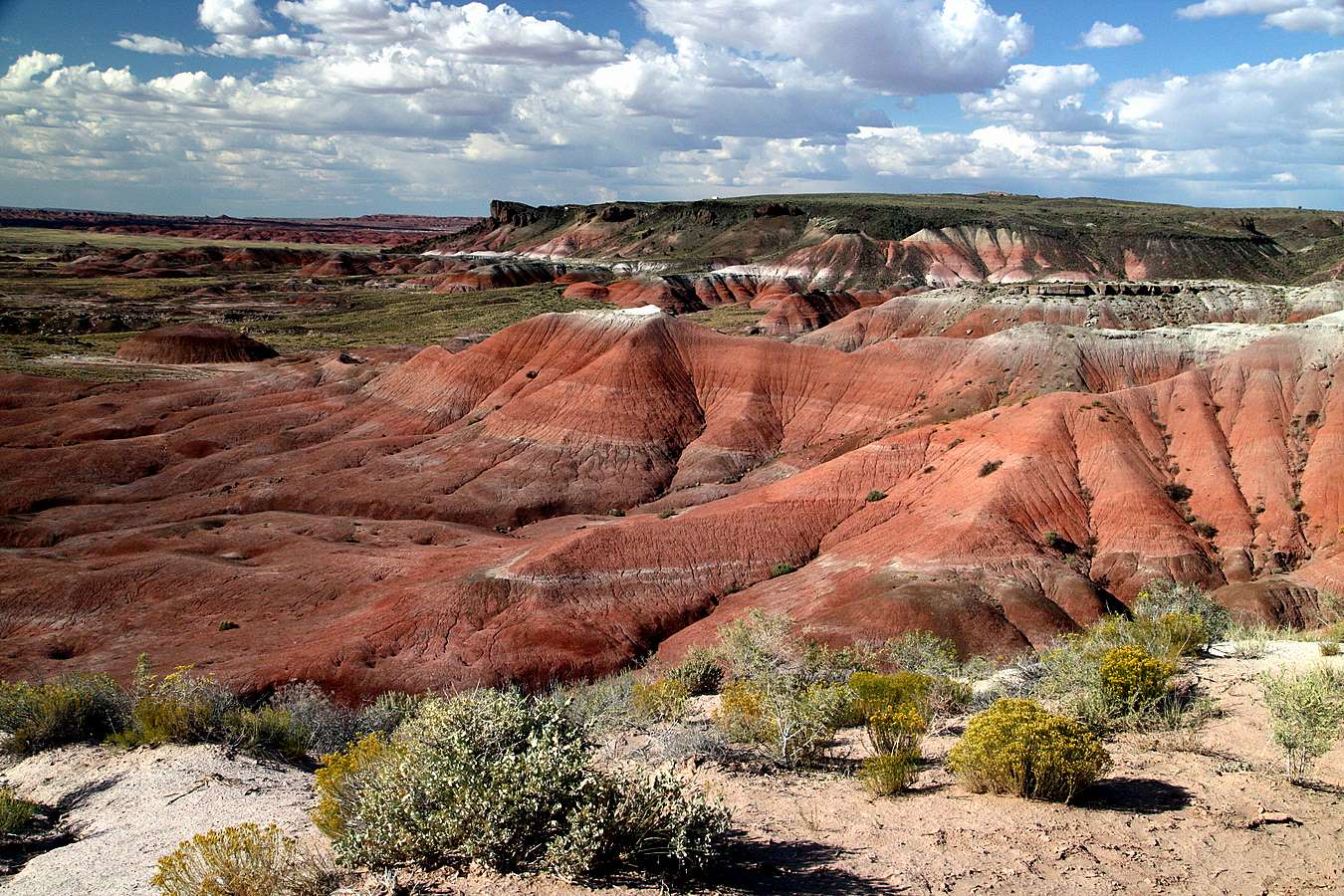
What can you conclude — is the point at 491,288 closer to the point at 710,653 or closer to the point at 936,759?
the point at 710,653

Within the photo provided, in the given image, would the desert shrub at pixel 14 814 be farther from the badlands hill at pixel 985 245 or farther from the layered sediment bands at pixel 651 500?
the badlands hill at pixel 985 245

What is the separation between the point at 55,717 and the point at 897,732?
13.7 meters

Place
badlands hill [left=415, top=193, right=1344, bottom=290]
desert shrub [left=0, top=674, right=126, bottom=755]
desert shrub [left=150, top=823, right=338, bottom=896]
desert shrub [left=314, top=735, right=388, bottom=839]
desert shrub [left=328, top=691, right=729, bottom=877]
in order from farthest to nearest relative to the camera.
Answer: badlands hill [left=415, top=193, right=1344, bottom=290], desert shrub [left=0, top=674, right=126, bottom=755], desert shrub [left=314, top=735, right=388, bottom=839], desert shrub [left=328, top=691, right=729, bottom=877], desert shrub [left=150, top=823, right=338, bottom=896]

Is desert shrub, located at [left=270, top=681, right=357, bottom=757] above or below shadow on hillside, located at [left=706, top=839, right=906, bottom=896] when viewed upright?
below

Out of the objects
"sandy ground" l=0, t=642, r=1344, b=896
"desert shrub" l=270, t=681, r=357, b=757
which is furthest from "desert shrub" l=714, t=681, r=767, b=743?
"desert shrub" l=270, t=681, r=357, b=757

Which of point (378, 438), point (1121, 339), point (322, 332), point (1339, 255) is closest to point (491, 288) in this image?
point (322, 332)

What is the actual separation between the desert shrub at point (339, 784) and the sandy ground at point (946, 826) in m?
0.98

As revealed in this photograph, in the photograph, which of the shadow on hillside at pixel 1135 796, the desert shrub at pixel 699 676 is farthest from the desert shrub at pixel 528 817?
the desert shrub at pixel 699 676

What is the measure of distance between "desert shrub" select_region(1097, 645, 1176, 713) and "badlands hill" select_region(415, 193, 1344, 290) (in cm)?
10927

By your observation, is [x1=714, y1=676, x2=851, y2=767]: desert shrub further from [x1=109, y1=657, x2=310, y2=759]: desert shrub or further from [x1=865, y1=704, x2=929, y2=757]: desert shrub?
[x1=109, y1=657, x2=310, y2=759]: desert shrub

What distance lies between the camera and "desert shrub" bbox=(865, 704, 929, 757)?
477 inches

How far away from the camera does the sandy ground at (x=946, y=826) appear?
904 cm

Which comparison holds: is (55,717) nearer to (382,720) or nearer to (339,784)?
(382,720)

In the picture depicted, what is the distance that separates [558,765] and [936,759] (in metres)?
6.19
